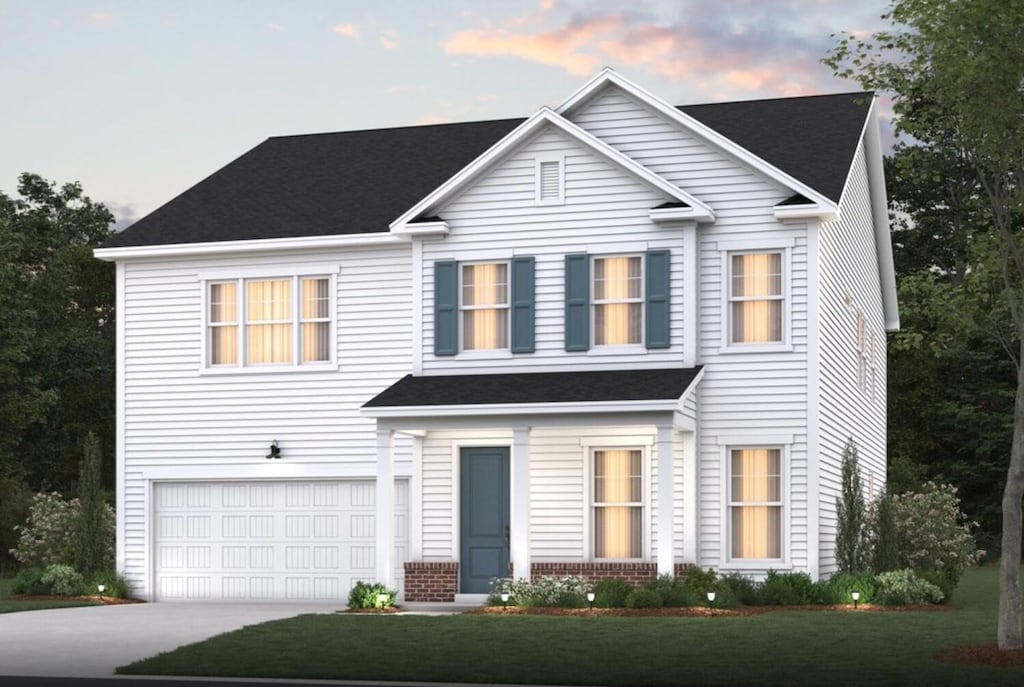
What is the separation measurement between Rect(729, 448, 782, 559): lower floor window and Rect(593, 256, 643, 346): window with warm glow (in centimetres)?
284

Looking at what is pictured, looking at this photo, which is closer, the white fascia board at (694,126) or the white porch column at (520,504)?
the white porch column at (520,504)

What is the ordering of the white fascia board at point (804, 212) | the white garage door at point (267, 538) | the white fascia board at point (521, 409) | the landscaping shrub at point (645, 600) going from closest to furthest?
the landscaping shrub at point (645, 600), the white fascia board at point (521, 409), the white fascia board at point (804, 212), the white garage door at point (267, 538)

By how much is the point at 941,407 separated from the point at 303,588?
3254 centimetres

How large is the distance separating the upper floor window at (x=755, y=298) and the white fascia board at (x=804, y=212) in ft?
2.70

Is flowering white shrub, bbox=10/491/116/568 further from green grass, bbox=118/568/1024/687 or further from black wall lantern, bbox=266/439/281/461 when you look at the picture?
green grass, bbox=118/568/1024/687

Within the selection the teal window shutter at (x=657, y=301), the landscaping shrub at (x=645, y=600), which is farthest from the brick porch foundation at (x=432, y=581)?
the teal window shutter at (x=657, y=301)

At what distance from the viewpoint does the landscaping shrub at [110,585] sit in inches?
1206

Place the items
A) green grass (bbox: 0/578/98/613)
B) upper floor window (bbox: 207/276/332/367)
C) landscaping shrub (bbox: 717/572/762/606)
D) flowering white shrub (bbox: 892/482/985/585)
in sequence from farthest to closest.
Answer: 1. flowering white shrub (bbox: 892/482/985/585)
2. upper floor window (bbox: 207/276/332/367)
3. green grass (bbox: 0/578/98/613)
4. landscaping shrub (bbox: 717/572/762/606)

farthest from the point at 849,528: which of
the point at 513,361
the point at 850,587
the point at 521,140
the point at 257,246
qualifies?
the point at 257,246

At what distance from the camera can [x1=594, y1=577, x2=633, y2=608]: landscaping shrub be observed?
24812mm

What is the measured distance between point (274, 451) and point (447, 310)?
4531mm

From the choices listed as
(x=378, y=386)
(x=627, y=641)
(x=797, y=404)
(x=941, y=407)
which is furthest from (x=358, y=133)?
(x=941, y=407)

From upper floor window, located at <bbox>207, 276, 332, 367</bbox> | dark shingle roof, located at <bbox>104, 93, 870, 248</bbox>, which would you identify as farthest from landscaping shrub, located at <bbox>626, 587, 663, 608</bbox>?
upper floor window, located at <bbox>207, 276, 332, 367</bbox>

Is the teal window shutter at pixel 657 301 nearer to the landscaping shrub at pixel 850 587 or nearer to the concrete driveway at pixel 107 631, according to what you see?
the landscaping shrub at pixel 850 587
